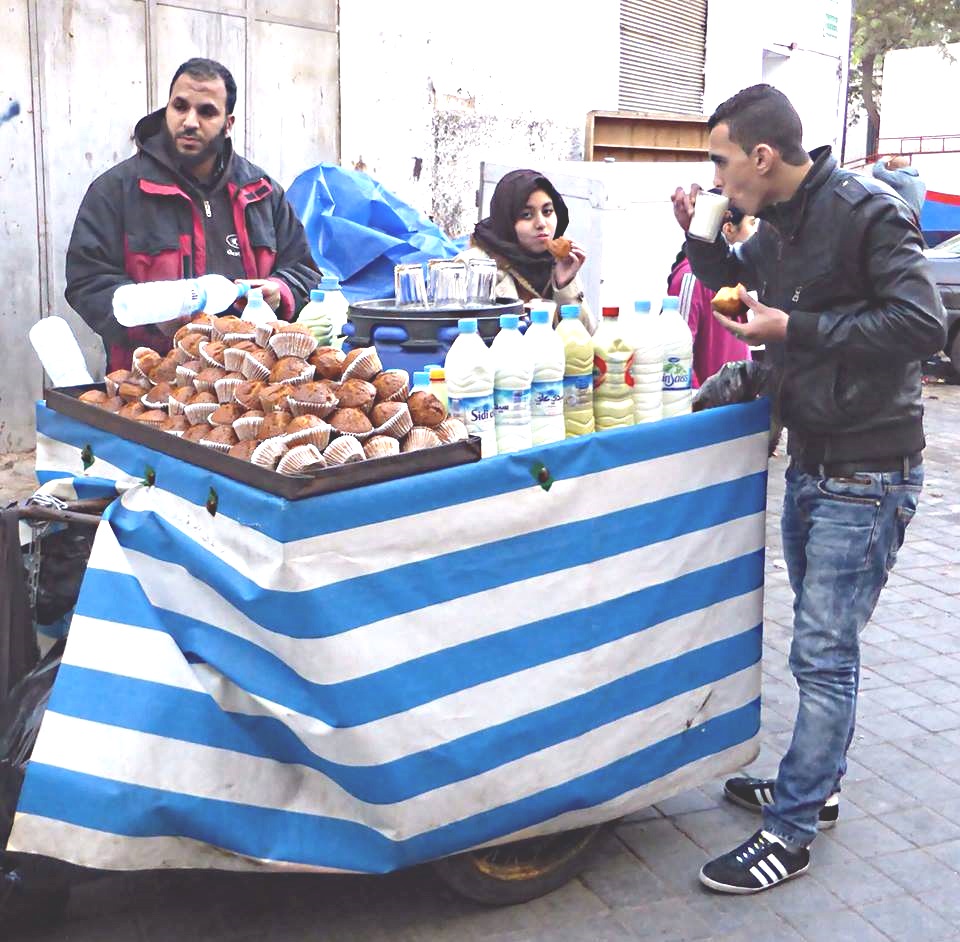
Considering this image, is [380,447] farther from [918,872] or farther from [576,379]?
[918,872]

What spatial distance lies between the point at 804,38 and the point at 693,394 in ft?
42.8

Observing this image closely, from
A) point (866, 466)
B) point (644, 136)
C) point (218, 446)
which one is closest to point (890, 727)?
point (866, 466)

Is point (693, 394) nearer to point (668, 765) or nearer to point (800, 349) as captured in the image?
point (800, 349)

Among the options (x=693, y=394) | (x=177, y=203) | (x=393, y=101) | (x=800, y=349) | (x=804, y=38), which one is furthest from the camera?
(x=804, y=38)

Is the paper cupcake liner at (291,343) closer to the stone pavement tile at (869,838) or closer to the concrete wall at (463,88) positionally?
the stone pavement tile at (869,838)

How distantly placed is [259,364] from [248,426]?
0.67 ft

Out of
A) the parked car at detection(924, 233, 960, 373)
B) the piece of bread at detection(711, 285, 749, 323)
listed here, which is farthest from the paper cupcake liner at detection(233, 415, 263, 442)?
the parked car at detection(924, 233, 960, 373)

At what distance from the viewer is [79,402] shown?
3.03 m

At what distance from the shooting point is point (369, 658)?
7.98 feet

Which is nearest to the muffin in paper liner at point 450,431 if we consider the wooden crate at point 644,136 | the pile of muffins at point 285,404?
the pile of muffins at point 285,404

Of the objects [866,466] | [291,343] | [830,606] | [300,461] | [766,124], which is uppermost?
[766,124]

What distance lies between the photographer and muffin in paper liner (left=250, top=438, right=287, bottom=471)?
2.39m

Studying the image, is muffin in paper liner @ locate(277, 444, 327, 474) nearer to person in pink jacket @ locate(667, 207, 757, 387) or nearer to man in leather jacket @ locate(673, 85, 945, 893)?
man in leather jacket @ locate(673, 85, 945, 893)

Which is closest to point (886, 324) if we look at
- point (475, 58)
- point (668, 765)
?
point (668, 765)
